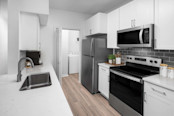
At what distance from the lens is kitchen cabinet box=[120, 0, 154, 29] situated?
5.56 ft

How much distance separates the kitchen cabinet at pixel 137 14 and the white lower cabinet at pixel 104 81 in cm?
113

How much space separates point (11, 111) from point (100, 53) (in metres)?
2.42

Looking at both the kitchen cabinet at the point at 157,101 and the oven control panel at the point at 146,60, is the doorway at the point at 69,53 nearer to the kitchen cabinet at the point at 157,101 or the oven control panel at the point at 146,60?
the oven control panel at the point at 146,60

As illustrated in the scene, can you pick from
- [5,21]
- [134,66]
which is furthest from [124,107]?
[5,21]

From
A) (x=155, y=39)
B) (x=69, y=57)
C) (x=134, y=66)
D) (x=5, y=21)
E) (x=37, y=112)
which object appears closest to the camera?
(x=37, y=112)

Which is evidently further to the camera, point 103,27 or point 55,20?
point 55,20

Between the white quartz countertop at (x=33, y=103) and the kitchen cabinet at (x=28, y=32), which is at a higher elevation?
the kitchen cabinet at (x=28, y=32)

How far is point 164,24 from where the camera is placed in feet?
4.90

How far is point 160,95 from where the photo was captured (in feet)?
4.11

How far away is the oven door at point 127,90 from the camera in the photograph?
1.52 m

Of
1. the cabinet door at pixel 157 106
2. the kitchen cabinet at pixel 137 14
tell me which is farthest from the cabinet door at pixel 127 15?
the cabinet door at pixel 157 106

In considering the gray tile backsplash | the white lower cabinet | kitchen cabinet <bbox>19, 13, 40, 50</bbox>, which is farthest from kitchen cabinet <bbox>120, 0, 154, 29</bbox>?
kitchen cabinet <bbox>19, 13, 40, 50</bbox>

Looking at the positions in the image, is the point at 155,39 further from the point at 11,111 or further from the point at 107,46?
the point at 11,111

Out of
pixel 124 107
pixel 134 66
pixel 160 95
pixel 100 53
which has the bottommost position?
pixel 124 107
